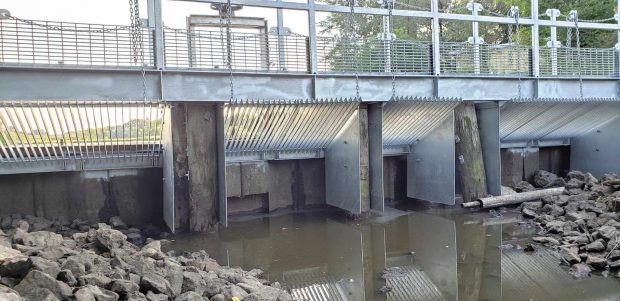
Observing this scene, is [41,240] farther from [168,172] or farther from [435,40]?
[435,40]

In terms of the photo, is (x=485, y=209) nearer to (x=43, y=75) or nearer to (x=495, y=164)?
(x=495, y=164)

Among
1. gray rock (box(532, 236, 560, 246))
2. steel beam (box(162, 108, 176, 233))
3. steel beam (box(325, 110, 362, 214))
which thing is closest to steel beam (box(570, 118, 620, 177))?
gray rock (box(532, 236, 560, 246))

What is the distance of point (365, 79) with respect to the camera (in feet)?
31.4

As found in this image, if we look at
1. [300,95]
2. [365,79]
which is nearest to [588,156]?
[365,79]

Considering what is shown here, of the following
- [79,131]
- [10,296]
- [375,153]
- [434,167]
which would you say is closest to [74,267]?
[10,296]

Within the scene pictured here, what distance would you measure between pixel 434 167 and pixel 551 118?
393cm

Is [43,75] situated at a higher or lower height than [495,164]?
higher

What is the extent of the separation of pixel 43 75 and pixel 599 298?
7.62 m

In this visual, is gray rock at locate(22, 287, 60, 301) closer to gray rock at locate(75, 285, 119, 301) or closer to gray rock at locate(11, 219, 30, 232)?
gray rock at locate(75, 285, 119, 301)

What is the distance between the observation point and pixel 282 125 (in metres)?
9.77

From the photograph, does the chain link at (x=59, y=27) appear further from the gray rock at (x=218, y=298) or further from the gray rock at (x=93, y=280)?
the gray rock at (x=218, y=298)

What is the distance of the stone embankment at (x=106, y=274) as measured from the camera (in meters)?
4.07

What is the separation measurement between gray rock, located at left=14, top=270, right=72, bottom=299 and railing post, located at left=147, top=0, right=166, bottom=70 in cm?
446

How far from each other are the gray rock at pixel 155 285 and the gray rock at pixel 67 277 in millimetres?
580
